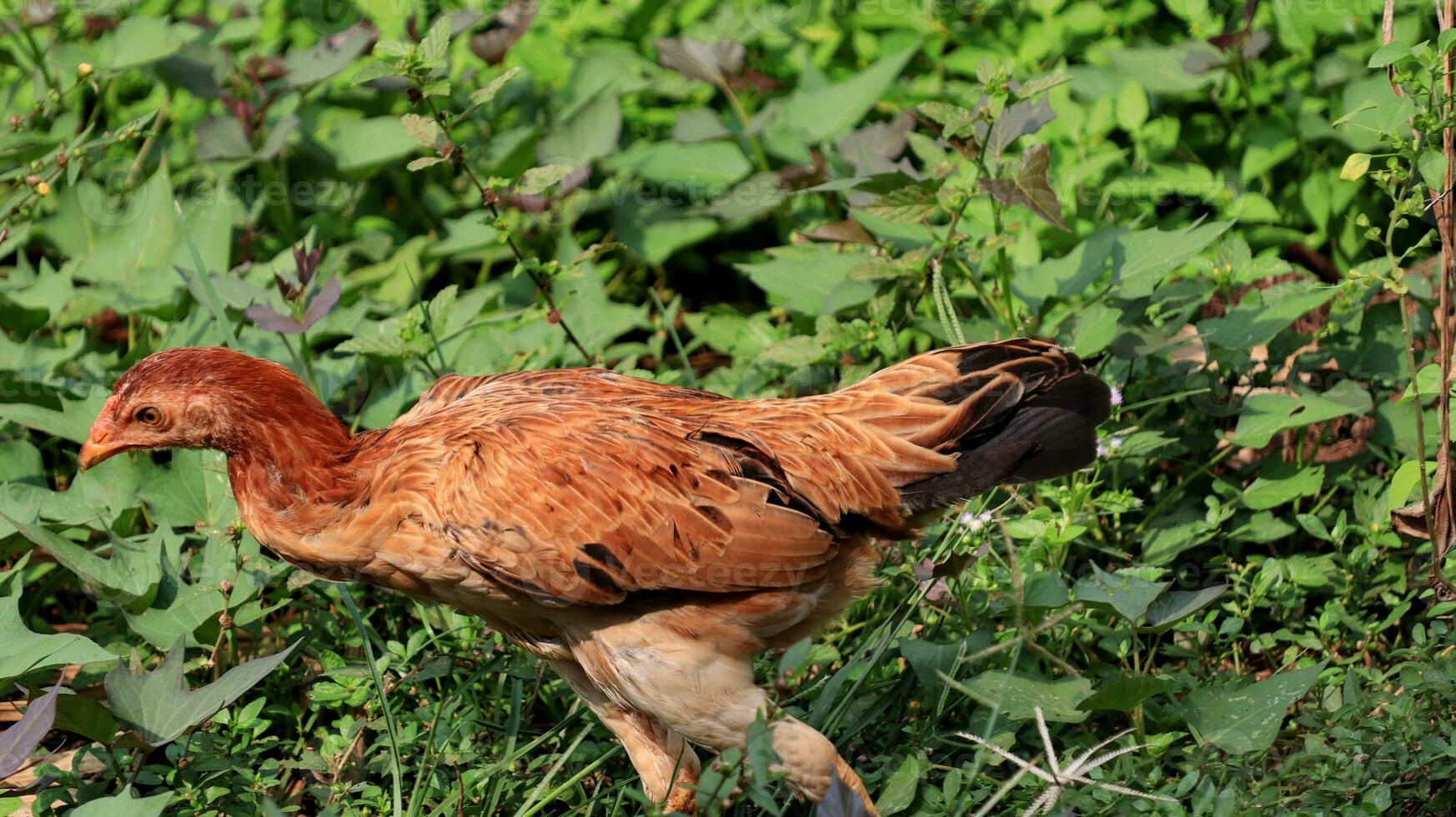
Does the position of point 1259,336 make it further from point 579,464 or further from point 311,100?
point 311,100

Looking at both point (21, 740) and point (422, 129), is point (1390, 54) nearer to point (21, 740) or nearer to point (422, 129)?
point (422, 129)

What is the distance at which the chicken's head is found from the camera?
322 centimetres

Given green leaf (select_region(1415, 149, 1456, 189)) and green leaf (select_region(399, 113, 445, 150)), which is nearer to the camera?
green leaf (select_region(1415, 149, 1456, 189))

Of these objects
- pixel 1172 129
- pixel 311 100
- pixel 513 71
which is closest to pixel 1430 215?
pixel 1172 129

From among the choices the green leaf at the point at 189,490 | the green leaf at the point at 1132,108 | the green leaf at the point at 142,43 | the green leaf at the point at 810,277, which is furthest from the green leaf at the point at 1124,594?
the green leaf at the point at 142,43

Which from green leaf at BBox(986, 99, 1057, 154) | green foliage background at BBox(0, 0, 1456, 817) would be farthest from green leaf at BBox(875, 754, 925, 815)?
green leaf at BBox(986, 99, 1057, 154)

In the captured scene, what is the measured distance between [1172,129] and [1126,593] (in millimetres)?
2744

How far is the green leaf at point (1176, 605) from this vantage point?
3.35 meters

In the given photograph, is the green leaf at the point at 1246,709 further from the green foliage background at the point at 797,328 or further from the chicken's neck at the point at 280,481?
the chicken's neck at the point at 280,481

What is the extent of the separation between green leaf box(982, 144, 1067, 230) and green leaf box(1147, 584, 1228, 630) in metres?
1.11

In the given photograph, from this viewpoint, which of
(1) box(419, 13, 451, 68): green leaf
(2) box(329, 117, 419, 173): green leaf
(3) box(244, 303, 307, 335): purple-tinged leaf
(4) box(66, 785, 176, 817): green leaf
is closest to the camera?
(4) box(66, 785, 176, 817): green leaf

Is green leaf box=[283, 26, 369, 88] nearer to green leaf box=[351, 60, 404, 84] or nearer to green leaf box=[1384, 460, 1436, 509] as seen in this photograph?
green leaf box=[351, 60, 404, 84]

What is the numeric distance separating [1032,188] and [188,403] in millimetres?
2303

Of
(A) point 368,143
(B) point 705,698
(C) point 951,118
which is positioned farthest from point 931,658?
(A) point 368,143
